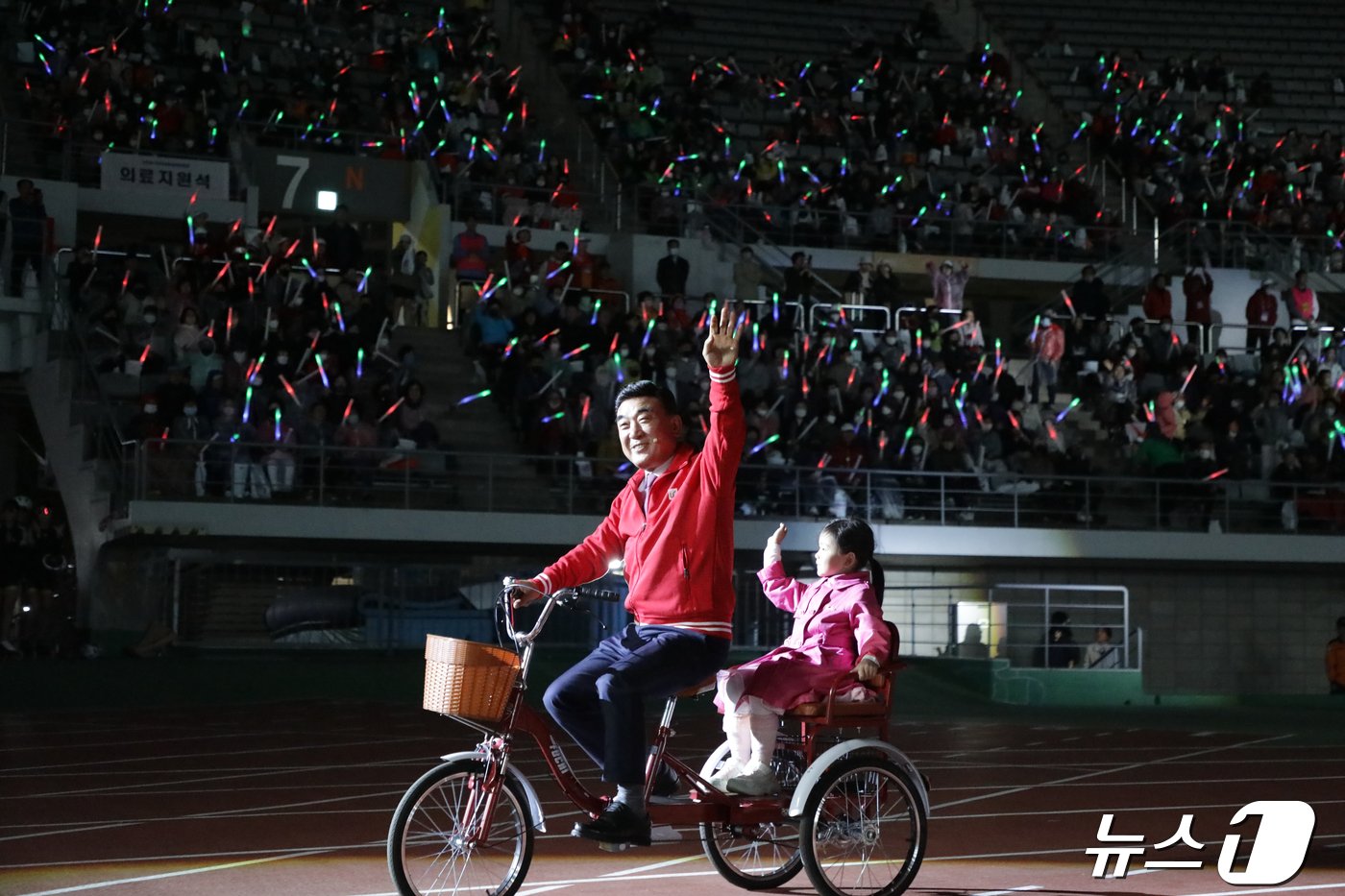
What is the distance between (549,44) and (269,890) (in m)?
26.5

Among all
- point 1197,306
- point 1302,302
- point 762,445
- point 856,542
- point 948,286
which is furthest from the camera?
point 1302,302

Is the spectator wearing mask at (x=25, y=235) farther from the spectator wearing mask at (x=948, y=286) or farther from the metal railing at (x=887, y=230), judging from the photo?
the spectator wearing mask at (x=948, y=286)

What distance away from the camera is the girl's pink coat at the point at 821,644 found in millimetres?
6652

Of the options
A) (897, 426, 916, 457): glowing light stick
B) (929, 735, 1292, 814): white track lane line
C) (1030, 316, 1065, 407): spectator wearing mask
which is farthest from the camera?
(1030, 316, 1065, 407): spectator wearing mask

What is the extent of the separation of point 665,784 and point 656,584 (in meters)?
0.72

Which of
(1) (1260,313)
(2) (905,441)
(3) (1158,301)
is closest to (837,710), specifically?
(2) (905,441)

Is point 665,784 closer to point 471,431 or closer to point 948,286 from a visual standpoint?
point 471,431

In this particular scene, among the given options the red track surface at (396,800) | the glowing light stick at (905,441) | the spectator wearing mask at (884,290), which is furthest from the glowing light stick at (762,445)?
the red track surface at (396,800)

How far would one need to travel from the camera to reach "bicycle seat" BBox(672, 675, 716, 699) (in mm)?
6434

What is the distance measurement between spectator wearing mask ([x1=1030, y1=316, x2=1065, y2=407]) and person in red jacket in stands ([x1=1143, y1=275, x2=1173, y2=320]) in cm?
197

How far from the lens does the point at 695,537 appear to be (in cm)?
634

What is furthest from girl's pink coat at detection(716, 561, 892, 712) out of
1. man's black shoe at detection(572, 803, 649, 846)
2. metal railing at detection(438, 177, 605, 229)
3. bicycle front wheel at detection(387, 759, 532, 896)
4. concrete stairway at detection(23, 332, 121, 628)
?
metal railing at detection(438, 177, 605, 229)

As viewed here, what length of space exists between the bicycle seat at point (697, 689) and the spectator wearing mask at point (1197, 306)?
22.3 m

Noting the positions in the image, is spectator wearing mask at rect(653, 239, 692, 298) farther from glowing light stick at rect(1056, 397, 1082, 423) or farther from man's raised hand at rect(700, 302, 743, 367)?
man's raised hand at rect(700, 302, 743, 367)
